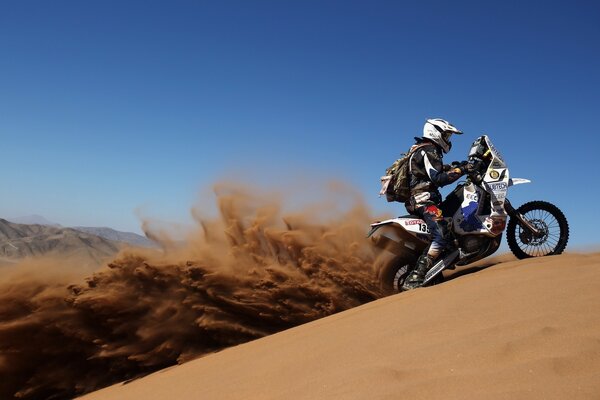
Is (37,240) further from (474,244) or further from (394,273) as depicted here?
(474,244)

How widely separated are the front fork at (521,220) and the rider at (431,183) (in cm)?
68

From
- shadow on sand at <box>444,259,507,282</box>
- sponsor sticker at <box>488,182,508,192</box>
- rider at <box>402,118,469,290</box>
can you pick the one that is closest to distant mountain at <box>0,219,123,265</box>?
shadow on sand at <box>444,259,507,282</box>

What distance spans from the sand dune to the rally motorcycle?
3.90 ft

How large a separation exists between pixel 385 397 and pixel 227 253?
3.92m

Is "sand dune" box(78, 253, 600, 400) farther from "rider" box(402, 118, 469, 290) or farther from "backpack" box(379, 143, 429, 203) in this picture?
"backpack" box(379, 143, 429, 203)

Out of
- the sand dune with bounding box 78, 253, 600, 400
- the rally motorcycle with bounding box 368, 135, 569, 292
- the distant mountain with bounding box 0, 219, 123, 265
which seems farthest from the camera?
the distant mountain with bounding box 0, 219, 123, 265

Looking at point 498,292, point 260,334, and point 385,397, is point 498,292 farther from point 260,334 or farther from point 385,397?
point 260,334

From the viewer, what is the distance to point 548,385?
2.13 metres

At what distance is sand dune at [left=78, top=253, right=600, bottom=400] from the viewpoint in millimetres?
2289

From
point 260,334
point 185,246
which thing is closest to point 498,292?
point 260,334

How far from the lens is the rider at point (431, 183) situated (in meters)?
5.87

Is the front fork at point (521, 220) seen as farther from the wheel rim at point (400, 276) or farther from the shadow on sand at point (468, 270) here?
the wheel rim at point (400, 276)

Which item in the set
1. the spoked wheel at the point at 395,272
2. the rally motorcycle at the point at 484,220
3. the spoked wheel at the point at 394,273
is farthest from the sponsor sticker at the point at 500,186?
the spoked wheel at the point at 394,273

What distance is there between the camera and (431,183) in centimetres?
605
